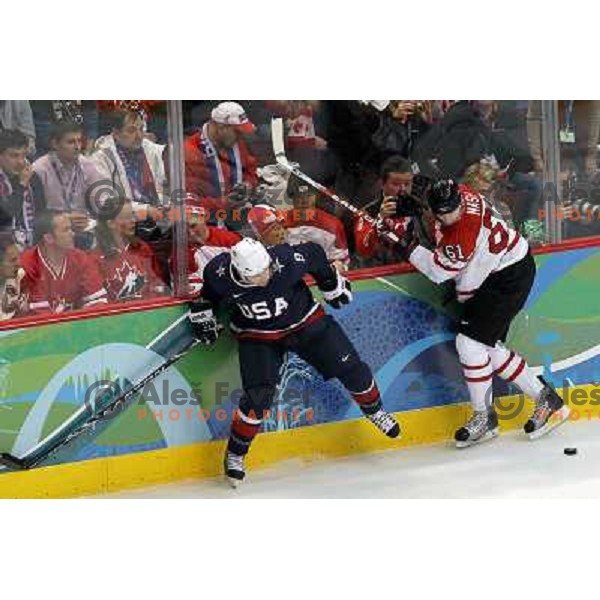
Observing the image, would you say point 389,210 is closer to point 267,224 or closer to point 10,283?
point 267,224

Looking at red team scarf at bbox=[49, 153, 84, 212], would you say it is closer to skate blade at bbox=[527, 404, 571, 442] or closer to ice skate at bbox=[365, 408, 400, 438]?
ice skate at bbox=[365, 408, 400, 438]

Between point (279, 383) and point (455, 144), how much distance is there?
44.8 inches

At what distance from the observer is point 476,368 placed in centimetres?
569

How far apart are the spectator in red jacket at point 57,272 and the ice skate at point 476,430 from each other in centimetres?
150

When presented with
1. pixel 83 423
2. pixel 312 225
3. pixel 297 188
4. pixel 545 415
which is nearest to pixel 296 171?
pixel 297 188

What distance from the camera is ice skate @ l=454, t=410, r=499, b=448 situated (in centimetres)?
574

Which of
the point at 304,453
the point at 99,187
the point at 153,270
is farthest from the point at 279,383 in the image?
the point at 99,187

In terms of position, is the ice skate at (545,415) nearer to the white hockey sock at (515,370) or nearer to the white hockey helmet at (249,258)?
the white hockey sock at (515,370)

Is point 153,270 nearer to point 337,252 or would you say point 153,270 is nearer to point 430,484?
point 337,252

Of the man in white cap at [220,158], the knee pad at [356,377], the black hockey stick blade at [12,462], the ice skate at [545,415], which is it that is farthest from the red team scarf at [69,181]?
the ice skate at [545,415]

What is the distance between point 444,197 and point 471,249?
0.23 meters

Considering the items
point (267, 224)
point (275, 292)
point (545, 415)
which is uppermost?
point (267, 224)

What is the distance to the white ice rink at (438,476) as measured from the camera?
5.36m

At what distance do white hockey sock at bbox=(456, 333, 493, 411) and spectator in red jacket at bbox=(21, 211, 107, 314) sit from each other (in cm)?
141
